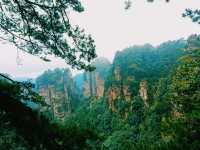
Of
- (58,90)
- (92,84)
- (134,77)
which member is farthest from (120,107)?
(92,84)

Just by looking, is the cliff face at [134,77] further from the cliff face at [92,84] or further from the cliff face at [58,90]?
the cliff face at [58,90]

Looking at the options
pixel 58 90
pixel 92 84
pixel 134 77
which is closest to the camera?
pixel 134 77

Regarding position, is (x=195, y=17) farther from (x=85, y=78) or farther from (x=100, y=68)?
(x=100, y=68)

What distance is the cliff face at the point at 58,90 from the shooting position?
339 ft

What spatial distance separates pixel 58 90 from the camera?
11069cm

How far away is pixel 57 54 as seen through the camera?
6.86m

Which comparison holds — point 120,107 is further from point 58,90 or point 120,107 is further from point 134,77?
point 58,90

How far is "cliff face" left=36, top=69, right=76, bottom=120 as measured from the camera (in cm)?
10322

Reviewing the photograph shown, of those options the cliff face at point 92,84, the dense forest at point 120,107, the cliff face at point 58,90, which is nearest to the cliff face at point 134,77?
the dense forest at point 120,107

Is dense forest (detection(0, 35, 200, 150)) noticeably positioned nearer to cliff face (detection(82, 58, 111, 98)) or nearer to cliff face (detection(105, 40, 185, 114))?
cliff face (detection(105, 40, 185, 114))

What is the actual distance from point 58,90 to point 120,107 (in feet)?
141

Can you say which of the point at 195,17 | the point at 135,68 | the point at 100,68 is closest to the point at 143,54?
the point at 135,68

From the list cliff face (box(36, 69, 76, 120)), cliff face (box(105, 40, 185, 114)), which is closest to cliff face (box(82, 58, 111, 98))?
cliff face (box(36, 69, 76, 120))

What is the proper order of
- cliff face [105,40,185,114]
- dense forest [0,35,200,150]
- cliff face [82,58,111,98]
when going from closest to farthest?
dense forest [0,35,200,150]
cliff face [105,40,185,114]
cliff face [82,58,111,98]
